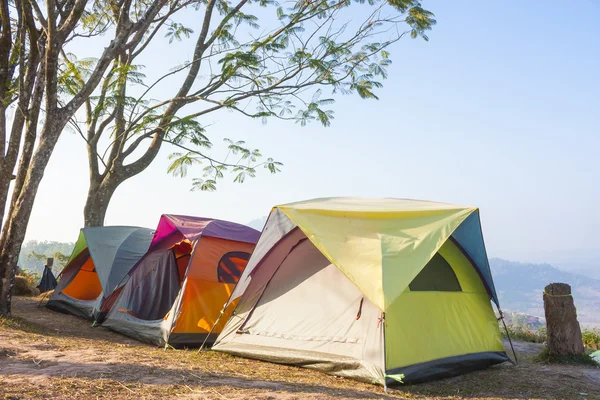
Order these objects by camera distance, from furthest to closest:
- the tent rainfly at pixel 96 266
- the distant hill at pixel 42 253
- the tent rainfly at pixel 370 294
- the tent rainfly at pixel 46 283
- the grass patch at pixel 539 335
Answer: the distant hill at pixel 42 253 → the tent rainfly at pixel 46 283 → the tent rainfly at pixel 96 266 → the grass patch at pixel 539 335 → the tent rainfly at pixel 370 294

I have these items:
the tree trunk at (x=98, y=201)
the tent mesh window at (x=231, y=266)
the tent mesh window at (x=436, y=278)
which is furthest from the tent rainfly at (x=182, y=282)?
the tree trunk at (x=98, y=201)

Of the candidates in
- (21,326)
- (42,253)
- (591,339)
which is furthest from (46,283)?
(42,253)

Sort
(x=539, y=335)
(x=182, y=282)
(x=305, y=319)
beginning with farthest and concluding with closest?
(x=539, y=335) → (x=182, y=282) → (x=305, y=319)

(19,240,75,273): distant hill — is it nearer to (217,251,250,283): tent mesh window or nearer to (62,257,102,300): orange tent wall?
(62,257,102,300): orange tent wall

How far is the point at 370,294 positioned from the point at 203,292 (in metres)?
2.88

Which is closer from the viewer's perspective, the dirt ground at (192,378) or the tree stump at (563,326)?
the dirt ground at (192,378)

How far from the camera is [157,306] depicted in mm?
7438

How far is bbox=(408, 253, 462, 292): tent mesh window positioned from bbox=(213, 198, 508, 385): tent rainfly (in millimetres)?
13

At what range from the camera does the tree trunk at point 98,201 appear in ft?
41.0

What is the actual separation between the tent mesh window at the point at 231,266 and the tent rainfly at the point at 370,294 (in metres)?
0.78

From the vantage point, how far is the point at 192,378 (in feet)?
13.9

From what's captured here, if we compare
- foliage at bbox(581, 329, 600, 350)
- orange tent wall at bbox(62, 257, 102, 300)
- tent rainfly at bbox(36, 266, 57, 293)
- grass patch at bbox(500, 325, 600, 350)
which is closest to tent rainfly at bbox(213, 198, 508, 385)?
foliage at bbox(581, 329, 600, 350)

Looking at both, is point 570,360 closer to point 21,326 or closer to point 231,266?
point 231,266

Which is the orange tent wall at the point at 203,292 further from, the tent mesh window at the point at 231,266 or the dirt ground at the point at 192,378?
the dirt ground at the point at 192,378
